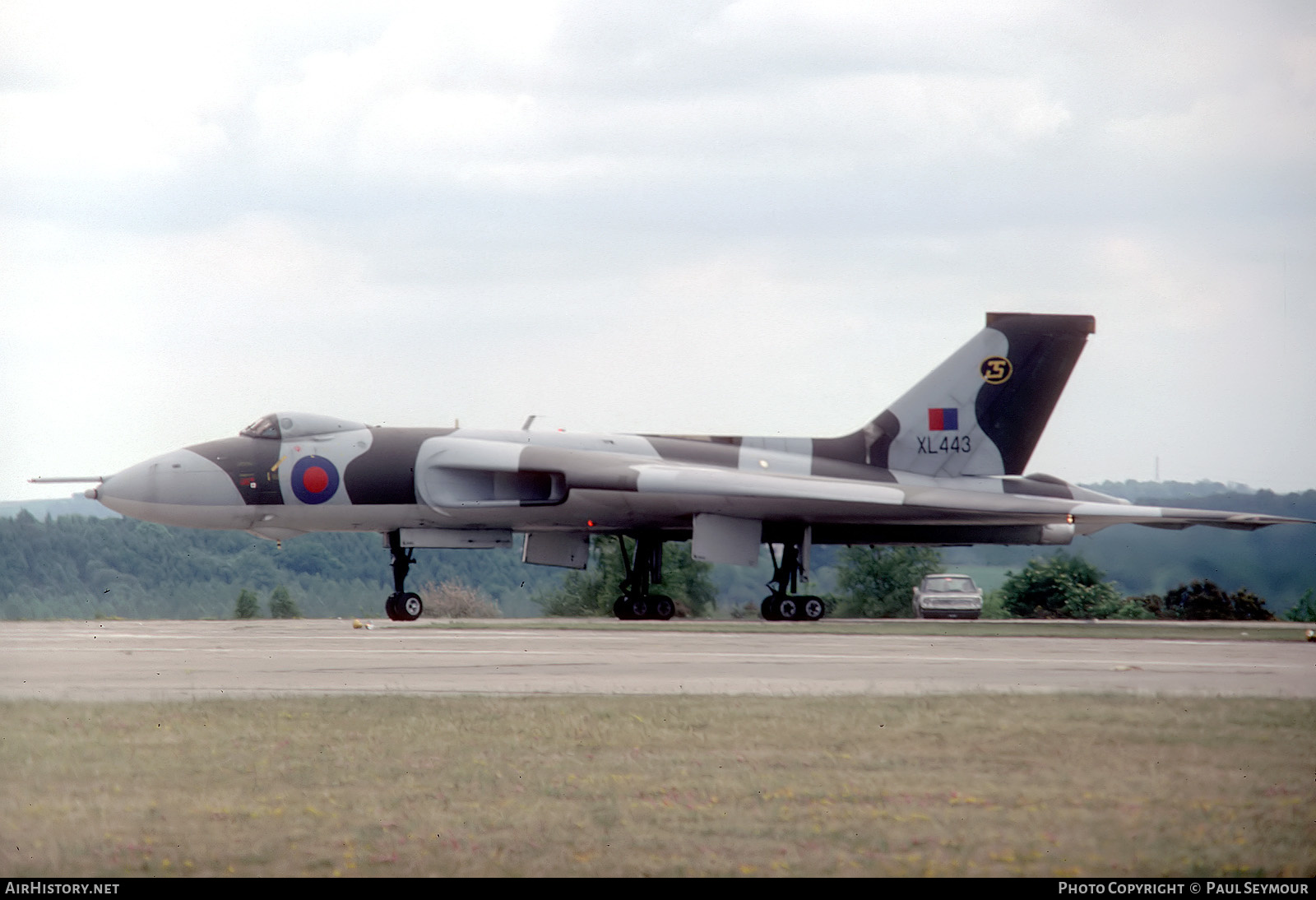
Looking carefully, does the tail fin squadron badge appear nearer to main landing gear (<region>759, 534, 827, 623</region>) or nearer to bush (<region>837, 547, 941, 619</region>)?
main landing gear (<region>759, 534, 827, 623</region>)

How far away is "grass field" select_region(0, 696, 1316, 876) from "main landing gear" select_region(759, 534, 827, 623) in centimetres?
1530

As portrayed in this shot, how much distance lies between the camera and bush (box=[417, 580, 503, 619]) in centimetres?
3025

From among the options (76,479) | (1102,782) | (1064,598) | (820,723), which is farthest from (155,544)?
(1102,782)

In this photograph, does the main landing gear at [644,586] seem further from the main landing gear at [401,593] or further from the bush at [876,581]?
the bush at [876,581]

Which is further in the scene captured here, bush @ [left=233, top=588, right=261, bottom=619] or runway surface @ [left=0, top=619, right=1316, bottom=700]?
bush @ [left=233, top=588, right=261, bottom=619]

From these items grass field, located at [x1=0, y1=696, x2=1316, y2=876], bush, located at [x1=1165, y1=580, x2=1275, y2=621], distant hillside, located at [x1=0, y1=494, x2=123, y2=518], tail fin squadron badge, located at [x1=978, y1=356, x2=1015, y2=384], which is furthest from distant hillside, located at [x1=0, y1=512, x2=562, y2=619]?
grass field, located at [x1=0, y1=696, x2=1316, y2=876]

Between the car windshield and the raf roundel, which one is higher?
the raf roundel

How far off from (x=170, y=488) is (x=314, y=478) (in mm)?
2660

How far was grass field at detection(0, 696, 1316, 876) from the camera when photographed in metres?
6.11
